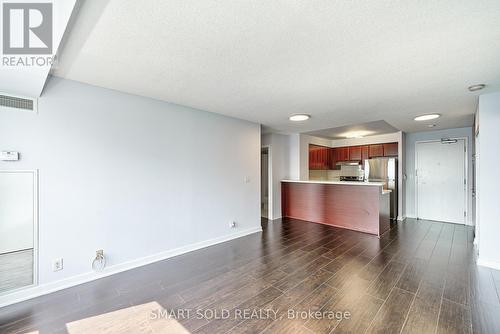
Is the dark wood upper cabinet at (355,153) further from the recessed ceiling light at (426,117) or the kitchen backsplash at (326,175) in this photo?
the recessed ceiling light at (426,117)

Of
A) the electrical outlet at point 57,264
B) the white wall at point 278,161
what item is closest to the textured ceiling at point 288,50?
the electrical outlet at point 57,264

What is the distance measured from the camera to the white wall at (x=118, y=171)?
2250mm

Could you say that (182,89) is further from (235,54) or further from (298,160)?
(298,160)

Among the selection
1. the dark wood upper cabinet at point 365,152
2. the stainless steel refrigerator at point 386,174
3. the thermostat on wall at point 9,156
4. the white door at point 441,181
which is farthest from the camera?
the dark wood upper cabinet at point 365,152

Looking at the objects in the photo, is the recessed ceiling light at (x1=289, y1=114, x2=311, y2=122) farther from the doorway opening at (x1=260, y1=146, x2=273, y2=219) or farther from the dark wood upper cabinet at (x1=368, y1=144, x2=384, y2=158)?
the dark wood upper cabinet at (x1=368, y1=144, x2=384, y2=158)

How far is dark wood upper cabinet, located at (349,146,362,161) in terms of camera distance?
6.39 metres

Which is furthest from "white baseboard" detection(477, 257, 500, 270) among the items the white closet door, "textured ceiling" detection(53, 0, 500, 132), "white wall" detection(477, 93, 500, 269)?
the white closet door

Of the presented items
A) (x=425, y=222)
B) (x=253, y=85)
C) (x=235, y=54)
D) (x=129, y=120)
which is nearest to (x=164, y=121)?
(x=129, y=120)

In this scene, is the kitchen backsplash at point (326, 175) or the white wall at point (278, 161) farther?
the kitchen backsplash at point (326, 175)

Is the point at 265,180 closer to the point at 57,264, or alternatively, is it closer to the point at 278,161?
the point at 278,161

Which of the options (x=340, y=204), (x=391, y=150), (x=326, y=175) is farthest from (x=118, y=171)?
(x=326, y=175)

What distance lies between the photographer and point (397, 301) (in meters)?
2.04

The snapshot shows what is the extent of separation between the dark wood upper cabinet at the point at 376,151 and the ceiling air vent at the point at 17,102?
274 inches

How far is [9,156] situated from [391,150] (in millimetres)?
7242
